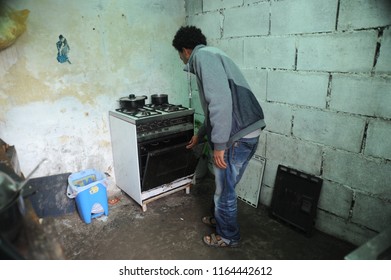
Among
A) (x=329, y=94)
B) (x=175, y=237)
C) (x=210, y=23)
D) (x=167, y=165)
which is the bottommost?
(x=175, y=237)

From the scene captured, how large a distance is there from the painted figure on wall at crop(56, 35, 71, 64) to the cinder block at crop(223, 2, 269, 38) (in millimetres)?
1535

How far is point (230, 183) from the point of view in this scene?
2.00 metres

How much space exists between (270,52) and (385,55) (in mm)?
888

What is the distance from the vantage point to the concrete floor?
6.93 feet

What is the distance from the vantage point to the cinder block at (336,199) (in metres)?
2.10

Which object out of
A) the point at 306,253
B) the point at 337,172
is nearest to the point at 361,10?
the point at 337,172

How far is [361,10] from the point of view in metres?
1.79

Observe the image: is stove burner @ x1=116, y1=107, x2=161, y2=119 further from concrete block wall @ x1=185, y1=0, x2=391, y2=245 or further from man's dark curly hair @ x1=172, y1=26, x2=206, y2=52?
concrete block wall @ x1=185, y1=0, x2=391, y2=245

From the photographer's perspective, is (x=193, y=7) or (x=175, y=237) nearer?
(x=175, y=237)

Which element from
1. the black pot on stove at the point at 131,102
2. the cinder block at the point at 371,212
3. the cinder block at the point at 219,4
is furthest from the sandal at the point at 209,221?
the cinder block at the point at 219,4

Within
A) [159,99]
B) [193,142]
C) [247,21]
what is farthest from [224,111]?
[159,99]

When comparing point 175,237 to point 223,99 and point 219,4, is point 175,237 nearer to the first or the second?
point 223,99

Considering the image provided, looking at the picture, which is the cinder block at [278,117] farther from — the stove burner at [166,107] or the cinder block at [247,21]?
the stove burner at [166,107]
